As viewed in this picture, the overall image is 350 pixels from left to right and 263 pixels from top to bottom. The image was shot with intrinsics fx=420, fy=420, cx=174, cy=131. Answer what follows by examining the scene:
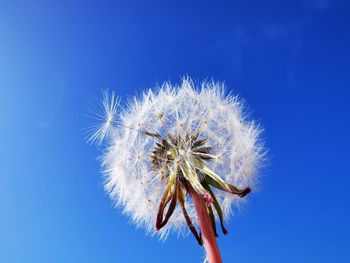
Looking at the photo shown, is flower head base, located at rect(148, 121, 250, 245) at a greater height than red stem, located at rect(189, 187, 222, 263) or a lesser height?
greater

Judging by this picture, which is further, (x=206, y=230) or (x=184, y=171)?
(x=184, y=171)

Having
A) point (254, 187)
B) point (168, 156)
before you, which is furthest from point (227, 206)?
point (168, 156)

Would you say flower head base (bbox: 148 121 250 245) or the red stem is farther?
flower head base (bbox: 148 121 250 245)

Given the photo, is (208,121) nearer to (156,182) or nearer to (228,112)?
(228,112)

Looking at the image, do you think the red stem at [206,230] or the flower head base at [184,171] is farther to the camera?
the flower head base at [184,171]
